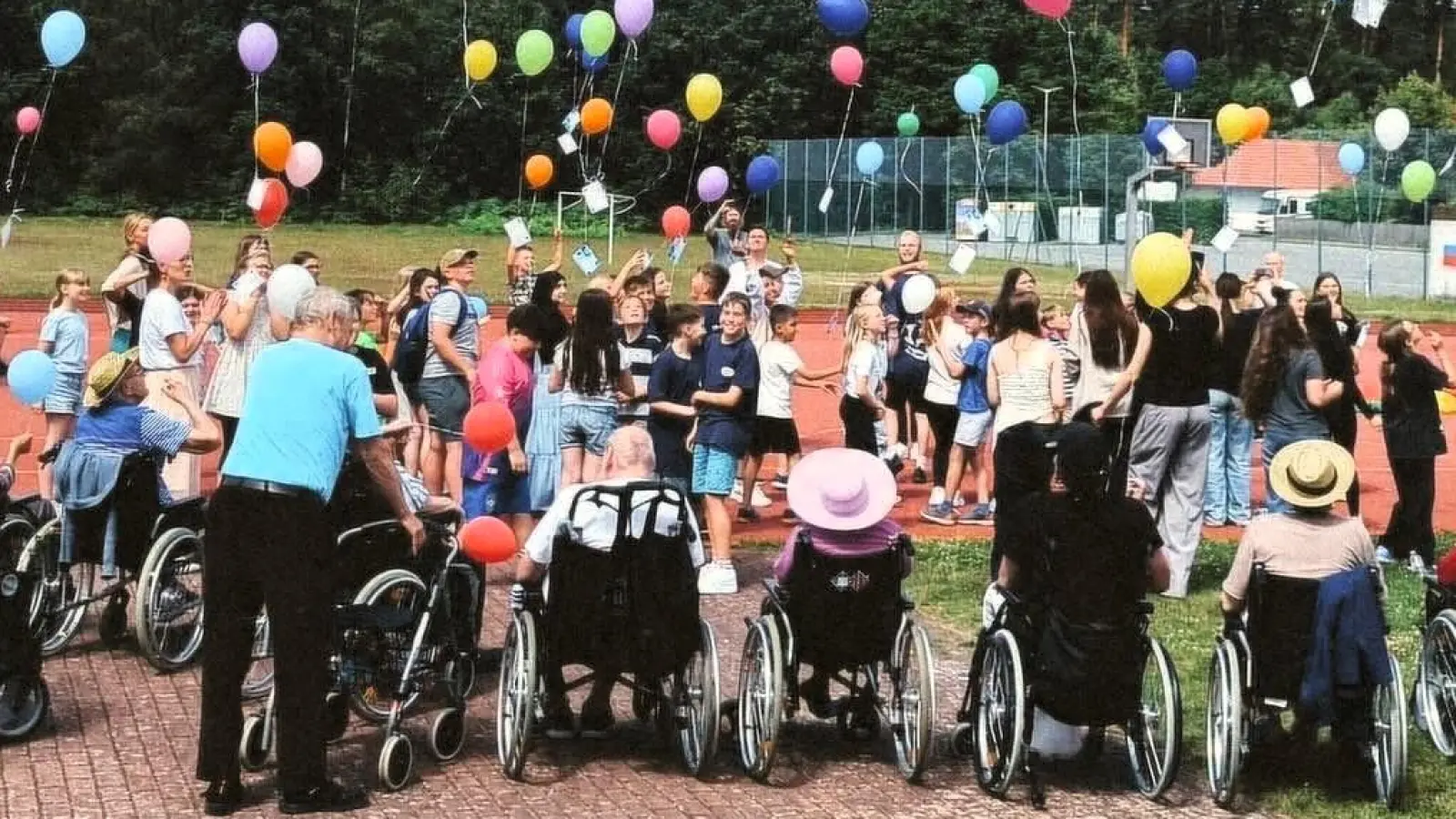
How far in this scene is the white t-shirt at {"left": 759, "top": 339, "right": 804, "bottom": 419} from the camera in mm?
12930

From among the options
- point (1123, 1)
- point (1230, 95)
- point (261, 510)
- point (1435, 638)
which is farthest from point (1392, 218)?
point (261, 510)

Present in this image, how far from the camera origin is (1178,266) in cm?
977

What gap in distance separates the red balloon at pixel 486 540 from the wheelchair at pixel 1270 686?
2646mm

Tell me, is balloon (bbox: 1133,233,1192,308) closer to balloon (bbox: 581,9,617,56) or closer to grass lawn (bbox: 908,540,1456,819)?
grass lawn (bbox: 908,540,1456,819)

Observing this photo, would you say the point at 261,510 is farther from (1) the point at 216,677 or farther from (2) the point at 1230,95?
(2) the point at 1230,95

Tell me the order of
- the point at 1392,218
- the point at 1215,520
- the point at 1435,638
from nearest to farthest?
the point at 1435,638 < the point at 1215,520 < the point at 1392,218

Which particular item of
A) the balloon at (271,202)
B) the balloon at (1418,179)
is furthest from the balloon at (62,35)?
the balloon at (1418,179)

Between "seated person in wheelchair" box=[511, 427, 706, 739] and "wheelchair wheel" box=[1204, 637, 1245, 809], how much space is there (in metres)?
1.87

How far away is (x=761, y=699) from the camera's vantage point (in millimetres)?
7035

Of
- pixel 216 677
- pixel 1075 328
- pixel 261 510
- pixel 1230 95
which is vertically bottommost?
pixel 216 677

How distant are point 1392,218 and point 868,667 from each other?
36235 mm

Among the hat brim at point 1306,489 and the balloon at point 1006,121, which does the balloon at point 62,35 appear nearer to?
the balloon at point 1006,121

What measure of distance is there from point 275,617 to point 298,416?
2.20 feet

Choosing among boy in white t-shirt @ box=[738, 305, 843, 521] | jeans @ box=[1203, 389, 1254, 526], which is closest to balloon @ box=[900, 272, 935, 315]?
boy in white t-shirt @ box=[738, 305, 843, 521]
